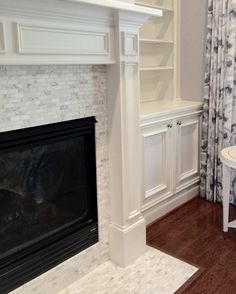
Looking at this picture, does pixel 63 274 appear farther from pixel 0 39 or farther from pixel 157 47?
pixel 157 47

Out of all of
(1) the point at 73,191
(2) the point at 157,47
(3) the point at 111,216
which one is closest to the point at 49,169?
(1) the point at 73,191

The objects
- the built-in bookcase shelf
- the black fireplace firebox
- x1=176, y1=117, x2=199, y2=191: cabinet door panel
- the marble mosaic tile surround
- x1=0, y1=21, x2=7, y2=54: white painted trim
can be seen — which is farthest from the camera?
the built-in bookcase shelf

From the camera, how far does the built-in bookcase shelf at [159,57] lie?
3012mm

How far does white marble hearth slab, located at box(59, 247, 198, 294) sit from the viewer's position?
6.40 feet

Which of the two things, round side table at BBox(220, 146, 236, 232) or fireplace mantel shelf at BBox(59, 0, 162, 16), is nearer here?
fireplace mantel shelf at BBox(59, 0, 162, 16)

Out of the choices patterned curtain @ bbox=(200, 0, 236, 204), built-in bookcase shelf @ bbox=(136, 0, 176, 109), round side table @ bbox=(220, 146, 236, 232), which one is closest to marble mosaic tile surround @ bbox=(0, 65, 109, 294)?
round side table @ bbox=(220, 146, 236, 232)

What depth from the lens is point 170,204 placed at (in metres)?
2.92

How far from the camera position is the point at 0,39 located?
1.38m

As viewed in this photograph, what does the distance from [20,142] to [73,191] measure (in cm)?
55

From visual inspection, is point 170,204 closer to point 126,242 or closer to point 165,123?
point 165,123

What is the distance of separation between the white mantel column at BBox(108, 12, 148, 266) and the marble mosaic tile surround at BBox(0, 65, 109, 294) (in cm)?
6

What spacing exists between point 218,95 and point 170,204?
3.50 feet

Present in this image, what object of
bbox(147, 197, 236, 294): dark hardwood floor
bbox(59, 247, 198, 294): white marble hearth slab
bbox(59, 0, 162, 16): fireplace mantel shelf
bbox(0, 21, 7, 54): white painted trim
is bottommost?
bbox(59, 247, 198, 294): white marble hearth slab

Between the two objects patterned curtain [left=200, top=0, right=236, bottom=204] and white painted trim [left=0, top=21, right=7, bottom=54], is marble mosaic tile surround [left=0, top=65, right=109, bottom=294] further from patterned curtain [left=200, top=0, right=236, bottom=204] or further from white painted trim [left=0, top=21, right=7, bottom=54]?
patterned curtain [left=200, top=0, right=236, bottom=204]
